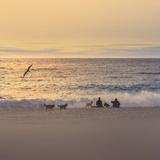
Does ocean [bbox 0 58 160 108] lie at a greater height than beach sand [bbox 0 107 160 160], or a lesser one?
lesser

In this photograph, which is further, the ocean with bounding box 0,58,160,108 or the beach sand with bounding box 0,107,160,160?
the ocean with bounding box 0,58,160,108

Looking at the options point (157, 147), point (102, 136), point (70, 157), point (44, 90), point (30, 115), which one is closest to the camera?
point (70, 157)

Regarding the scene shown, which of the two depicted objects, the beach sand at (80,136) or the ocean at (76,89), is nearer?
the beach sand at (80,136)

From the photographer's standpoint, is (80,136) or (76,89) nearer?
(80,136)

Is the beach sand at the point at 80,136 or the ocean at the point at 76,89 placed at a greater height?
the beach sand at the point at 80,136

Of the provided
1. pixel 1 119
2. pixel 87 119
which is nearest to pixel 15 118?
pixel 1 119

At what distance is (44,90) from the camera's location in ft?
125

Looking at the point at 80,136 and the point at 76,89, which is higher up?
the point at 80,136

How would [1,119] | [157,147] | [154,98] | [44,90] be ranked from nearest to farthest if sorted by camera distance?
[157,147], [1,119], [154,98], [44,90]

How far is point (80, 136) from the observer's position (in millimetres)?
13969

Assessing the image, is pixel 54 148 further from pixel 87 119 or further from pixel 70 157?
pixel 87 119

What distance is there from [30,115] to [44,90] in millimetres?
19537

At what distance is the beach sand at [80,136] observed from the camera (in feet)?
38.5

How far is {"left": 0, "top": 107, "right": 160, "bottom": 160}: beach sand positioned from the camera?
11727mm
